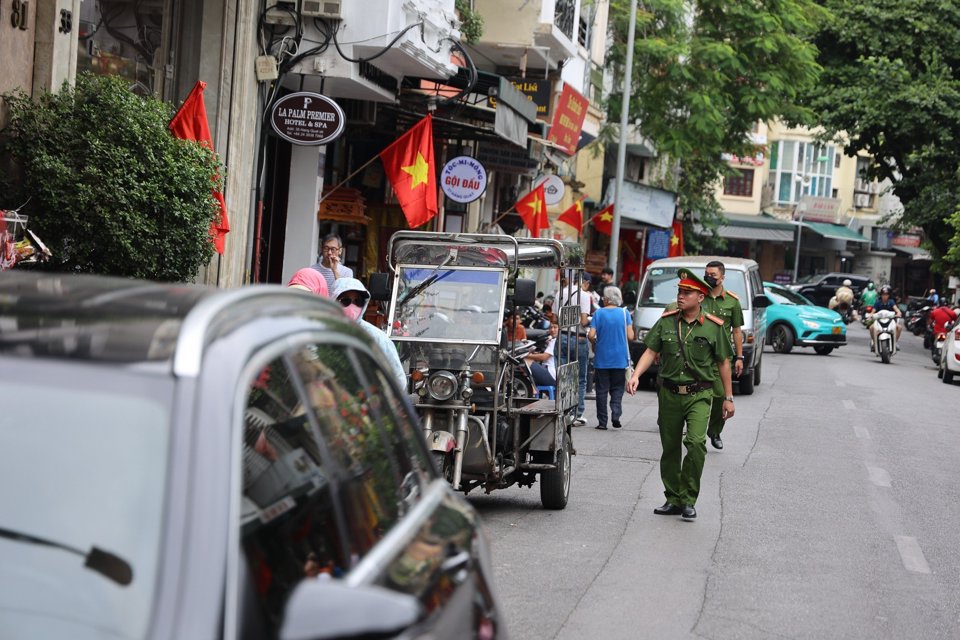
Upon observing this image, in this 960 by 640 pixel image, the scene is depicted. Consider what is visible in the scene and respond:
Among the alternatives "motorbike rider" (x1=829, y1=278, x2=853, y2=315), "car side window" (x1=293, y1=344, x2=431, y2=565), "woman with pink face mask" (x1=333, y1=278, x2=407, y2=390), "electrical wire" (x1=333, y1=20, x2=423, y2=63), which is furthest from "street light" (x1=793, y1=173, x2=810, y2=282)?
"car side window" (x1=293, y1=344, x2=431, y2=565)

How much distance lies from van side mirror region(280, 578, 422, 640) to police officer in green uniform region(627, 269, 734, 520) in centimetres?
788

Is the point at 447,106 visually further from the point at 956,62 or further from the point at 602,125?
the point at 956,62

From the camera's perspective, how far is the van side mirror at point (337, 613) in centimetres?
227

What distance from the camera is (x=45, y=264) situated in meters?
10.3

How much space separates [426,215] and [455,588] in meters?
15.0

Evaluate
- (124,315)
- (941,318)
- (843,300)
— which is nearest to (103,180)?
(124,315)

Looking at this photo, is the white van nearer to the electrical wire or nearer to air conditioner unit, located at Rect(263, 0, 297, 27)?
the electrical wire

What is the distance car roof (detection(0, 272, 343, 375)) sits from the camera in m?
2.64

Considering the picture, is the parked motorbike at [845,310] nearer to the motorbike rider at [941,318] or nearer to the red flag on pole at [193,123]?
the motorbike rider at [941,318]

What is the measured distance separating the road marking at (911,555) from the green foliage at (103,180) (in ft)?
19.2

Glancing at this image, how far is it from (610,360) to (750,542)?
734 cm

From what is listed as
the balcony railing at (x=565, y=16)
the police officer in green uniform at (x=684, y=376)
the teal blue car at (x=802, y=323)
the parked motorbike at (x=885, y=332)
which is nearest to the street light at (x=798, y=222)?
the parked motorbike at (x=885, y=332)

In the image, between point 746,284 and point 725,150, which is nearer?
point 746,284

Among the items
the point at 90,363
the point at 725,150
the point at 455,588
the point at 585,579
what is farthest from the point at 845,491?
the point at 725,150
